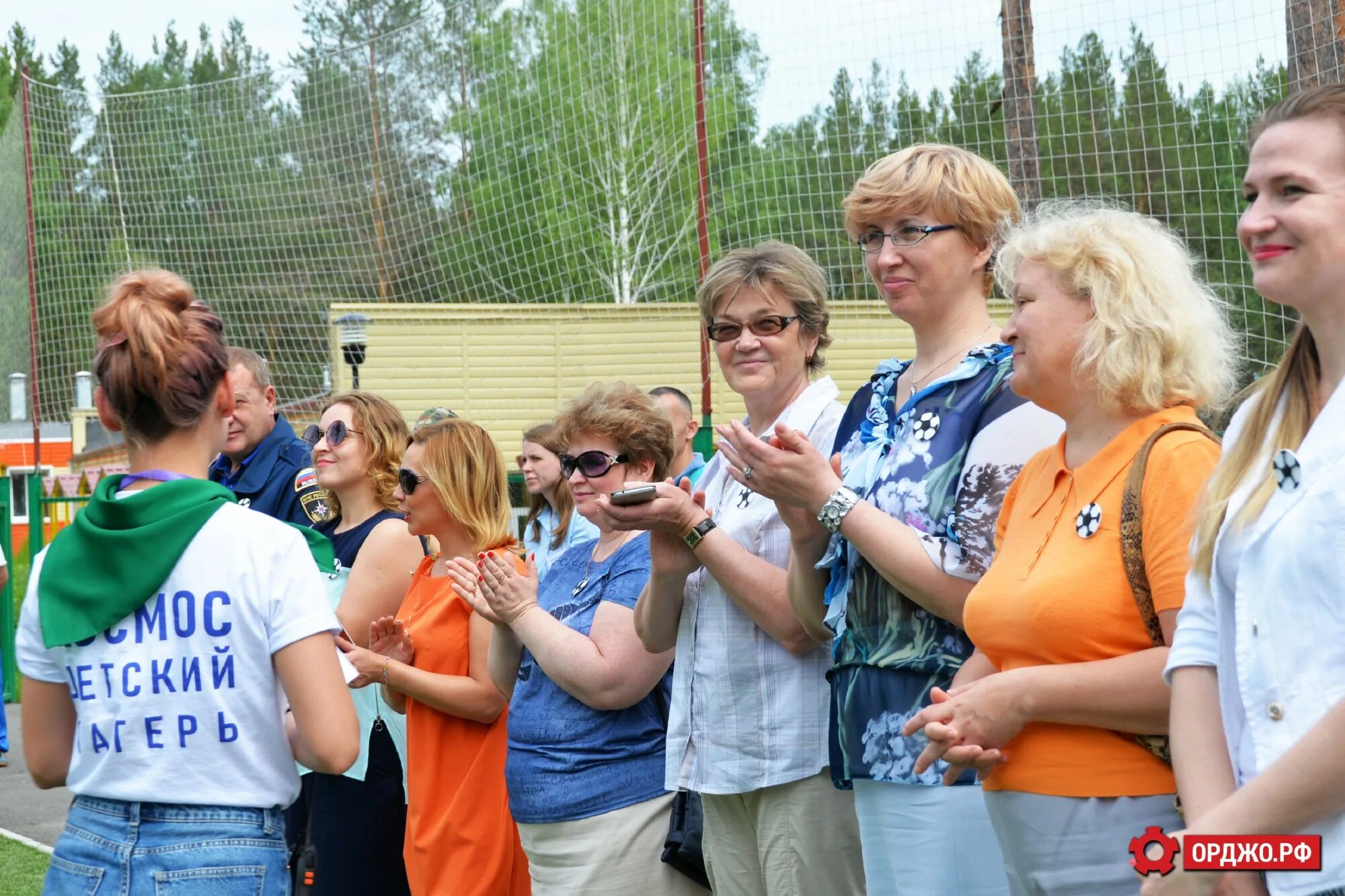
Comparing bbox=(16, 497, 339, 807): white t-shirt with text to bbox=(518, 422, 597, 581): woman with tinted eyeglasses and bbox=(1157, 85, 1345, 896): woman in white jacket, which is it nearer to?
bbox=(1157, 85, 1345, 896): woman in white jacket

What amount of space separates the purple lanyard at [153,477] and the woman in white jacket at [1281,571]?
1628 millimetres

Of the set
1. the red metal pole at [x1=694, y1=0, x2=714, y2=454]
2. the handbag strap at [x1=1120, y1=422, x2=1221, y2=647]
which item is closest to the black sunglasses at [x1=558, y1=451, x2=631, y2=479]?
the handbag strap at [x1=1120, y1=422, x2=1221, y2=647]

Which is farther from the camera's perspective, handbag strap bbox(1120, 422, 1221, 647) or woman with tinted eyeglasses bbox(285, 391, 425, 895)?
woman with tinted eyeglasses bbox(285, 391, 425, 895)

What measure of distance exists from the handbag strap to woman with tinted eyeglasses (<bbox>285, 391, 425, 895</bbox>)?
242 cm

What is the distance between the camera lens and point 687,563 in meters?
3.01

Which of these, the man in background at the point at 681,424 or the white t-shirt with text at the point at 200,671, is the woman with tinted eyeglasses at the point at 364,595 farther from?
the man in background at the point at 681,424

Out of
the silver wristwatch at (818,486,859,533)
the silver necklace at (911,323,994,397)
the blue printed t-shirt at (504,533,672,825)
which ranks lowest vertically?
the blue printed t-shirt at (504,533,672,825)

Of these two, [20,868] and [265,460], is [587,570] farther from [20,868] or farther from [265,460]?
[20,868]

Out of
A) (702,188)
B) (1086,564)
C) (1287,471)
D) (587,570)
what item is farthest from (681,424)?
(1287,471)

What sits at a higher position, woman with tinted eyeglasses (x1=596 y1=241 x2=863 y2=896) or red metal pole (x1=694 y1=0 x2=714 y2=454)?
red metal pole (x1=694 y1=0 x2=714 y2=454)

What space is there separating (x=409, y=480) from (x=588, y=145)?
1197cm

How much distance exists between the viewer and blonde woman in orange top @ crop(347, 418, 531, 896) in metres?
3.67

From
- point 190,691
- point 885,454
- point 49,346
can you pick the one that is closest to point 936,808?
point 885,454

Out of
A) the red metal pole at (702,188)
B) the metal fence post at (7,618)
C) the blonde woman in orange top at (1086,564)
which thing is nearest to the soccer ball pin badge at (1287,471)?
the blonde woman in orange top at (1086,564)
